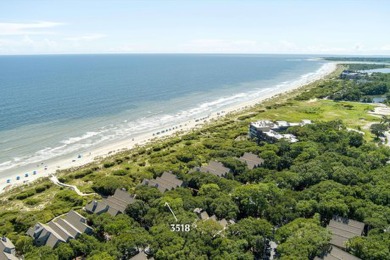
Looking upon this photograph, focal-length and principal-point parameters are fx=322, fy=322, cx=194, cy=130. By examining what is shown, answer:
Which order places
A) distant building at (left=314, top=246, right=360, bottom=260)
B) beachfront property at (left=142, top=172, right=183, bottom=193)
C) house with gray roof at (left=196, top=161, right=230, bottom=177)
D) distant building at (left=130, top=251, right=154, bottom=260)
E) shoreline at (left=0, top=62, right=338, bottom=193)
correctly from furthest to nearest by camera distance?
shoreline at (left=0, top=62, right=338, bottom=193)
house with gray roof at (left=196, top=161, right=230, bottom=177)
beachfront property at (left=142, top=172, right=183, bottom=193)
distant building at (left=130, top=251, right=154, bottom=260)
distant building at (left=314, top=246, right=360, bottom=260)

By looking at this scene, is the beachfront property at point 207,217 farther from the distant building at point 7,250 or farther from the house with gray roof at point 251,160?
the distant building at point 7,250

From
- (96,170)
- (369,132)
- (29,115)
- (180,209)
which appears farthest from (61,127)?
(369,132)

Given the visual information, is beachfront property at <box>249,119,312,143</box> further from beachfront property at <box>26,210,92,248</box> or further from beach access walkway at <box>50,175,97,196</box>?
beachfront property at <box>26,210,92,248</box>

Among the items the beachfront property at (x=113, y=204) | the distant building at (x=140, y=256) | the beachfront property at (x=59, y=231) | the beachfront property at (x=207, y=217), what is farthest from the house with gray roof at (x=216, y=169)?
the distant building at (x=140, y=256)

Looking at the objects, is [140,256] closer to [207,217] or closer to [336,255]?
[207,217]

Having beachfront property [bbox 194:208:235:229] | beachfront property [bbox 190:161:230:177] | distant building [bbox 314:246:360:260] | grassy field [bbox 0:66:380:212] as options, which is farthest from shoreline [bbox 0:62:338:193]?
distant building [bbox 314:246:360:260]

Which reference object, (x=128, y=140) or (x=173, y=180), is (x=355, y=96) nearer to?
(x=128, y=140)
